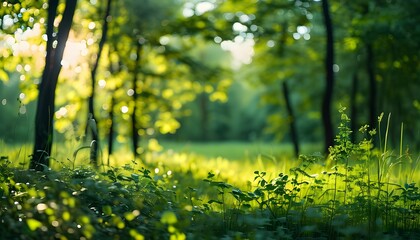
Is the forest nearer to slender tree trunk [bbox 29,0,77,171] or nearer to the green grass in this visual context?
slender tree trunk [bbox 29,0,77,171]

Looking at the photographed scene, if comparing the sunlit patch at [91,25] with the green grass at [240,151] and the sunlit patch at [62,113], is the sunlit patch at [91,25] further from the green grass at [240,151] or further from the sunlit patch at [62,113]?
the green grass at [240,151]

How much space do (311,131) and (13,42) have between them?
2855cm

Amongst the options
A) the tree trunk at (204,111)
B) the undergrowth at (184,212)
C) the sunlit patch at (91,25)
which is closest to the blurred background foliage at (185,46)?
the sunlit patch at (91,25)

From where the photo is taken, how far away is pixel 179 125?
43.4ft

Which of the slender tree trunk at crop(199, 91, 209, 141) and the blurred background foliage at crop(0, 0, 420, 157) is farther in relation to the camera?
the slender tree trunk at crop(199, 91, 209, 141)

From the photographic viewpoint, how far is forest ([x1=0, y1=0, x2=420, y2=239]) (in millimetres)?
3901

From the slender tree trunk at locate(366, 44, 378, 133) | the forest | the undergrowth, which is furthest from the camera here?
the slender tree trunk at locate(366, 44, 378, 133)

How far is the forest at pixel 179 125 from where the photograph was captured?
12.8 ft

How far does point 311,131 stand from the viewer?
108 ft

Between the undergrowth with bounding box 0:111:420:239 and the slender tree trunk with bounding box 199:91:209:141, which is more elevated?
the slender tree trunk with bounding box 199:91:209:141

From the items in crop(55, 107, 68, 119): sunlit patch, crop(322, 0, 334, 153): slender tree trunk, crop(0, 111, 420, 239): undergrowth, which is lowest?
crop(0, 111, 420, 239): undergrowth

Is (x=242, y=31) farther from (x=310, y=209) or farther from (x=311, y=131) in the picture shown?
(x=311, y=131)

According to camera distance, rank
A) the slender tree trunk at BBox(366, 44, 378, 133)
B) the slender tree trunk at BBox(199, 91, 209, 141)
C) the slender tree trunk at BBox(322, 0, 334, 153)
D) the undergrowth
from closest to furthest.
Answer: the undergrowth → the slender tree trunk at BBox(322, 0, 334, 153) → the slender tree trunk at BBox(366, 44, 378, 133) → the slender tree trunk at BBox(199, 91, 209, 141)

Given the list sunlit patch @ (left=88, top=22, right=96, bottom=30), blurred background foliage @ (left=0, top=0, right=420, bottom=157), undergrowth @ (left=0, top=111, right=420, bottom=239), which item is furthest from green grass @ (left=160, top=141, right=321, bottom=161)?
undergrowth @ (left=0, top=111, right=420, bottom=239)
